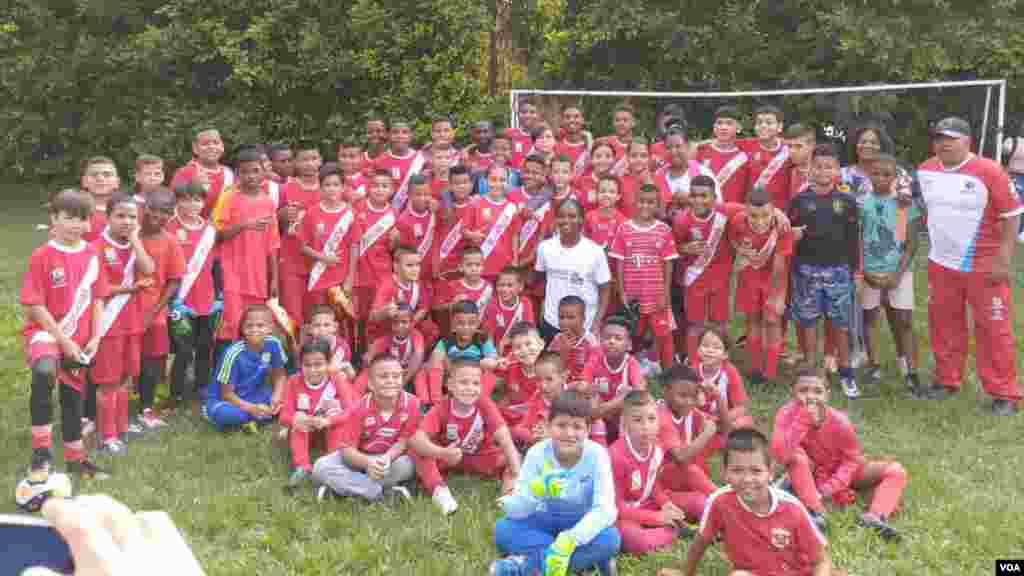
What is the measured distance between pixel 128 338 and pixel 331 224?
5.64ft

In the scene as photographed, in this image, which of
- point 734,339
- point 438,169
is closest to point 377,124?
point 438,169

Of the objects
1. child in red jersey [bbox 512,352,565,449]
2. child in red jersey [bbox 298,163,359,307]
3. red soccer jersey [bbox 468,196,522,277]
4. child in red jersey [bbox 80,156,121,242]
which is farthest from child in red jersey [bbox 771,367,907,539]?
child in red jersey [bbox 80,156,121,242]

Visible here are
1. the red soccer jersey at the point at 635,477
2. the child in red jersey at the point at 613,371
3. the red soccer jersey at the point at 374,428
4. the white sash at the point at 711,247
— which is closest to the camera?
the red soccer jersey at the point at 635,477

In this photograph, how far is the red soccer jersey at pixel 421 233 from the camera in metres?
7.68

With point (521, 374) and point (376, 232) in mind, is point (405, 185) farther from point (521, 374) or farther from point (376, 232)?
point (521, 374)

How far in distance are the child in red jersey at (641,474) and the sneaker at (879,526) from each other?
88 cm

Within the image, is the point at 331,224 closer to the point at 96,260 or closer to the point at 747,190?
the point at 96,260

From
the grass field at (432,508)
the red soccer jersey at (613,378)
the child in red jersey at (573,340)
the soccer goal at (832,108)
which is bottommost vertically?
the grass field at (432,508)

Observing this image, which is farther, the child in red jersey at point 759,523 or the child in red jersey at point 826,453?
the child in red jersey at point 826,453

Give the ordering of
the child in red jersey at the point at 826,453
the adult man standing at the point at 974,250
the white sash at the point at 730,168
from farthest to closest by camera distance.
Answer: the white sash at the point at 730,168, the adult man standing at the point at 974,250, the child in red jersey at the point at 826,453

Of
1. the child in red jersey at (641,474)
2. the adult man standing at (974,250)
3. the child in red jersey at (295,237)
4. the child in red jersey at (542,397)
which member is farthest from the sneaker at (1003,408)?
the child in red jersey at (295,237)

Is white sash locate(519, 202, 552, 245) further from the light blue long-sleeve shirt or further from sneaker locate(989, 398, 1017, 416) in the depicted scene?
sneaker locate(989, 398, 1017, 416)

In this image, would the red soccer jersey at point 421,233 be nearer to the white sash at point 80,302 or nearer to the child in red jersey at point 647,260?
the child in red jersey at point 647,260

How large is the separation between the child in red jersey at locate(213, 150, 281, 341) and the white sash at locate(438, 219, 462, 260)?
1227mm
